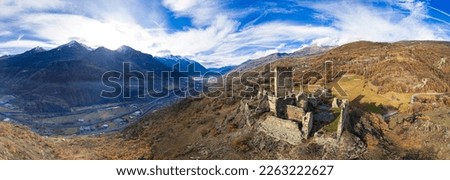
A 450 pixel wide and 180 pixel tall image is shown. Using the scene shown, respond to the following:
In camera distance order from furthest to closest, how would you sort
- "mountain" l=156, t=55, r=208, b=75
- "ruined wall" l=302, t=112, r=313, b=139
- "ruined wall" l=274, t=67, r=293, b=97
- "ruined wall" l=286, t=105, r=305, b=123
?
1. "mountain" l=156, t=55, r=208, b=75
2. "ruined wall" l=274, t=67, r=293, b=97
3. "ruined wall" l=286, t=105, r=305, b=123
4. "ruined wall" l=302, t=112, r=313, b=139

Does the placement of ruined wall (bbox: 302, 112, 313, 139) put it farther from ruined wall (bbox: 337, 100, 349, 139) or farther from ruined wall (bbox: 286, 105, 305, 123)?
ruined wall (bbox: 337, 100, 349, 139)

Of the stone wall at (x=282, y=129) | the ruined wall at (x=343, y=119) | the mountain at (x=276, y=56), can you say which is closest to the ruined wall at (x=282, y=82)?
the stone wall at (x=282, y=129)

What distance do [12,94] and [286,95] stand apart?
49.8 m

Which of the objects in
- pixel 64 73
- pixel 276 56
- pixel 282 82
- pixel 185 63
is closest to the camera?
pixel 282 82

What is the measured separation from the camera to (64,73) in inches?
2603

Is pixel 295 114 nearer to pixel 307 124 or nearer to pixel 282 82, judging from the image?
pixel 307 124

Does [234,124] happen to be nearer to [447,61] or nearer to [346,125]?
[346,125]

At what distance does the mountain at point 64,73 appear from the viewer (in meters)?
55.4

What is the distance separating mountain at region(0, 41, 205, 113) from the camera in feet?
182

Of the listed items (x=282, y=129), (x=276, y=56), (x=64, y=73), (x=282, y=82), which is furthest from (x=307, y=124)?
(x=64, y=73)

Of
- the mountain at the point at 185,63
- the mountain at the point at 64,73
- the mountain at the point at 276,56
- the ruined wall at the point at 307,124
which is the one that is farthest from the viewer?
the mountain at the point at 64,73

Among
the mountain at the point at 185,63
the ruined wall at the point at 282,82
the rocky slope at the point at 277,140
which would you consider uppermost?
the mountain at the point at 185,63

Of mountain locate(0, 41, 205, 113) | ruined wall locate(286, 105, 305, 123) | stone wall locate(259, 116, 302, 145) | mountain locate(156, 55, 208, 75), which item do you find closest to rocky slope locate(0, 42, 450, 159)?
stone wall locate(259, 116, 302, 145)

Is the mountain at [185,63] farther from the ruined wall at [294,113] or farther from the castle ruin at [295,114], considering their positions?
the ruined wall at [294,113]
